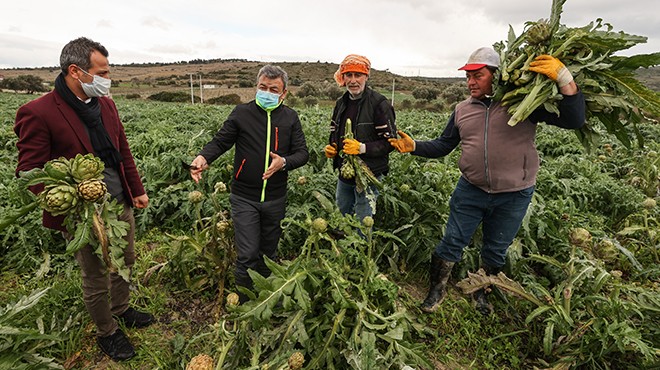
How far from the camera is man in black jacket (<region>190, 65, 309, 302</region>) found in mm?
2699

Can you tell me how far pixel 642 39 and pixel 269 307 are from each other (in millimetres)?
2637

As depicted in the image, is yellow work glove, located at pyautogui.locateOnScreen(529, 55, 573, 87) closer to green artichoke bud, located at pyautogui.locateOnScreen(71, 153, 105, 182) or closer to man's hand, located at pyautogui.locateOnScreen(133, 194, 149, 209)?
green artichoke bud, located at pyautogui.locateOnScreen(71, 153, 105, 182)

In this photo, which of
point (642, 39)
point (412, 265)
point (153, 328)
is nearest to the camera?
point (642, 39)

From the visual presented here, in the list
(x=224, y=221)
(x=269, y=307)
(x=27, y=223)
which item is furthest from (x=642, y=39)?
(x=27, y=223)

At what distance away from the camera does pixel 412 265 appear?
11.7 feet

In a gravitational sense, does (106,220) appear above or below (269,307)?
above

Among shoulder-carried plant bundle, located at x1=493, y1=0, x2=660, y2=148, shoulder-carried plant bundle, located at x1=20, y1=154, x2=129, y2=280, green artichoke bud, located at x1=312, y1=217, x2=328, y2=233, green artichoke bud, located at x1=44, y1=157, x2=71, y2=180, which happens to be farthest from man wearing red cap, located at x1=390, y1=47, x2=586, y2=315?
green artichoke bud, located at x1=44, y1=157, x2=71, y2=180

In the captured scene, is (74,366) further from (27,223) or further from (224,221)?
(27,223)

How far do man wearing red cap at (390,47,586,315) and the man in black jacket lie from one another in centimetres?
104

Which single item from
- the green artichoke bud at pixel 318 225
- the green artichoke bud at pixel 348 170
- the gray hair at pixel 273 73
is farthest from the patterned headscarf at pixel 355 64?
the green artichoke bud at pixel 318 225

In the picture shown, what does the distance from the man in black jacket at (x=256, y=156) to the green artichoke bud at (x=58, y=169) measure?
1.06m

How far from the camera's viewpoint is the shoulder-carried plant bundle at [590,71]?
2056 millimetres

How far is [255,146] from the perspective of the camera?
2.71 meters

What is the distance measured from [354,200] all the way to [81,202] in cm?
235
